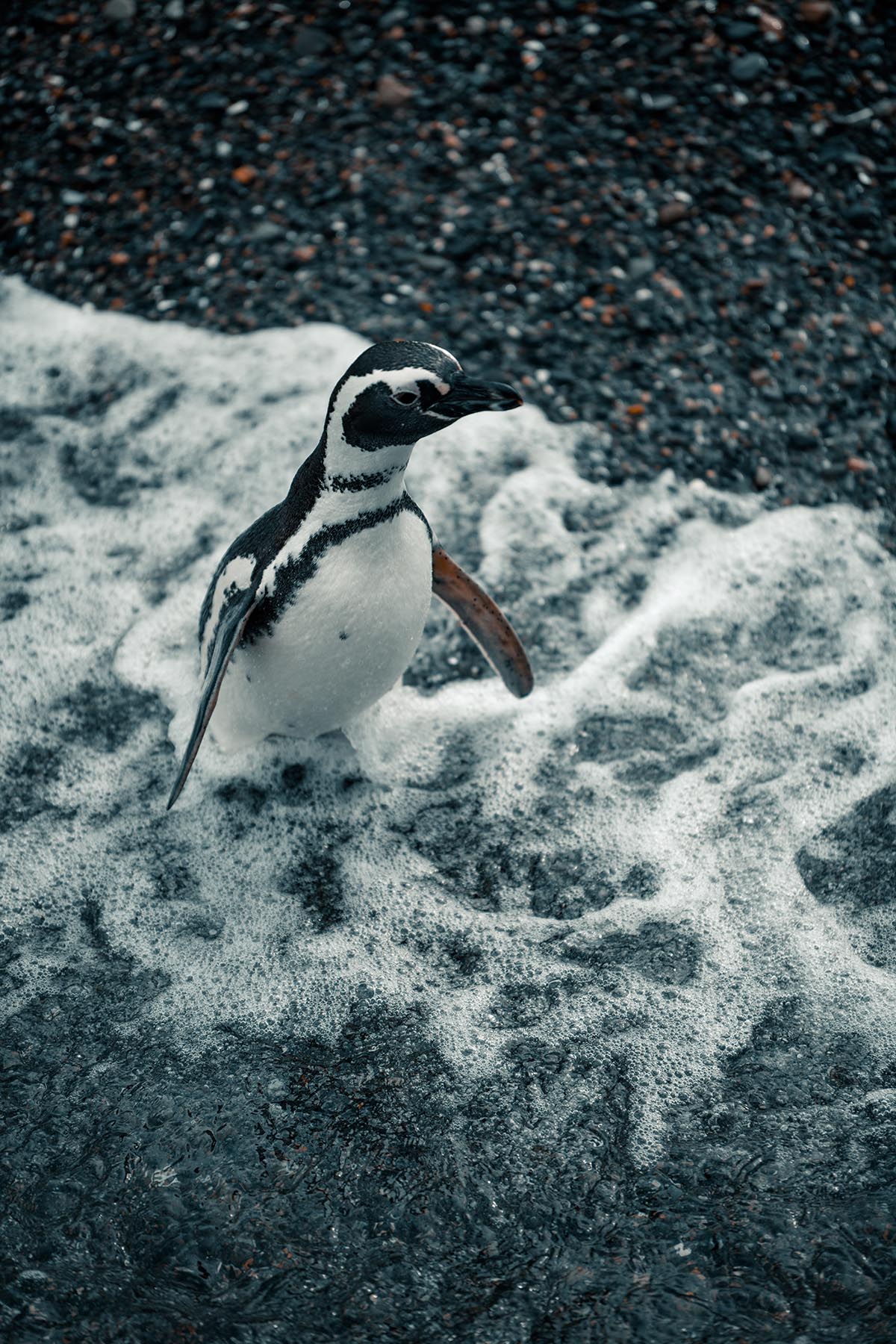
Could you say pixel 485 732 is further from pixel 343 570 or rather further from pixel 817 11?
pixel 817 11

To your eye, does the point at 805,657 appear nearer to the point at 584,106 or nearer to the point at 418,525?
the point at 418,525

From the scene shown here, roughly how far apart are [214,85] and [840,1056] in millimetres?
3191

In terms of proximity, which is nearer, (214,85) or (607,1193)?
(607,1193)

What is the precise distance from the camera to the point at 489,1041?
6.93ft

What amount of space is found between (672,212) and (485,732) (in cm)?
167

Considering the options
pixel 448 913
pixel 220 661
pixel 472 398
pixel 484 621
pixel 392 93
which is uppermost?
pixel 472 398

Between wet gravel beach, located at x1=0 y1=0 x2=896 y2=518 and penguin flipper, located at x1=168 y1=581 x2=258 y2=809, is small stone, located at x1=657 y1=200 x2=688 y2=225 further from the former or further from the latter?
penguin flipper, located at x1=168 y1=581 x2=258 y2=809

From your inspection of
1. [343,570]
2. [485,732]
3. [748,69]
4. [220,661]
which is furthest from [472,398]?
[748,69]

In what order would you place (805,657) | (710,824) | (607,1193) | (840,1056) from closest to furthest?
(607,1193) → (840,1056) → (710,824) → (805,657)

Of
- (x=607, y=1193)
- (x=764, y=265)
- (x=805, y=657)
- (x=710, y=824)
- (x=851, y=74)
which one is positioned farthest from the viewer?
(x=851, y=74)

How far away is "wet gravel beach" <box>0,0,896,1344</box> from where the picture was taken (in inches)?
72.1

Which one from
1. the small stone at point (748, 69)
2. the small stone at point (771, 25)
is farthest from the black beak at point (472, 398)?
the small stone at point (771, 25)

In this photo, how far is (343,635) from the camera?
206cm

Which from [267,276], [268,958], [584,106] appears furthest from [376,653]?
[584,106]
